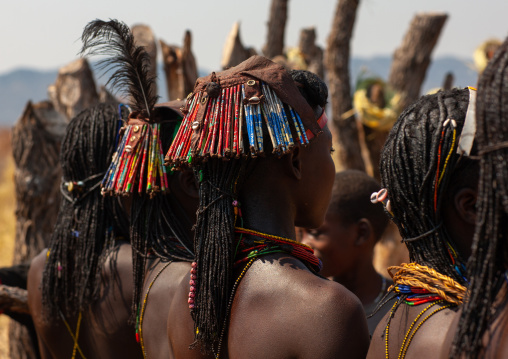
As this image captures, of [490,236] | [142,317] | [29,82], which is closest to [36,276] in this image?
[142,317]

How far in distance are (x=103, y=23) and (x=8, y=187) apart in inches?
569

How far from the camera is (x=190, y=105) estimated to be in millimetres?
2441

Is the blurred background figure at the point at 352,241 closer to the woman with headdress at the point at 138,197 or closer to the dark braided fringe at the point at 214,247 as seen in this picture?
the woman with headdress at the point at 138,197

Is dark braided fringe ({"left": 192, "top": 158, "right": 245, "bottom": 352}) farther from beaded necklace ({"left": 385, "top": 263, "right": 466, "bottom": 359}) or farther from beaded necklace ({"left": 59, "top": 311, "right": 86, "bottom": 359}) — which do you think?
beaded necklace ({"left": 59, "top": 311, "right": 86, "bottom": 359})

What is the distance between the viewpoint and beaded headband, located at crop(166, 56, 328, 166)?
221 cm

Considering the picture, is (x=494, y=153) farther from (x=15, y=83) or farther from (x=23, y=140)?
(x=15, y=83)

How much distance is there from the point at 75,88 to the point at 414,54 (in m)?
4.22

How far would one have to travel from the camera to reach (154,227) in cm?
305

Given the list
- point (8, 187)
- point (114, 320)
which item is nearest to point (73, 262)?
point (114, 320)

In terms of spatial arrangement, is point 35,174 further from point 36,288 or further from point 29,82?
point 29,82

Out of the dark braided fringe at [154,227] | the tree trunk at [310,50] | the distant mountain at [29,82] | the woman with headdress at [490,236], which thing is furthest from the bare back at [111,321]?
the distant mountain at [29,82]

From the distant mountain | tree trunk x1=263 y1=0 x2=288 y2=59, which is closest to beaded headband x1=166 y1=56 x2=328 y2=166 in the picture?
tree trunk x1=263 y1=0 x2=288 y2=59

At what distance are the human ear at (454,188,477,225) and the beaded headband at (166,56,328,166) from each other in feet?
1.88

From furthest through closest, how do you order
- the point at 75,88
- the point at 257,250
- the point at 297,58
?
the point at 297,58 → the point at 75,88 → the point at 257,250
